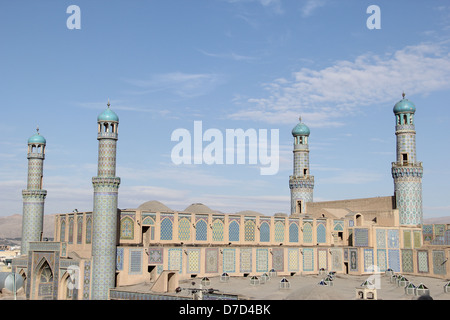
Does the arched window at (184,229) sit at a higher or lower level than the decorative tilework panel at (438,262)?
higher

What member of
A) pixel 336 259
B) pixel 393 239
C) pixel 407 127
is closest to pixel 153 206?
pixel 336 259

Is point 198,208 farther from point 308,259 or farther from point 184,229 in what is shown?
point 308,259

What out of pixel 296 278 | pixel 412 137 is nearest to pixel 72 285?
pixel 296 278

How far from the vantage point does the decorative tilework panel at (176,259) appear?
135 feet

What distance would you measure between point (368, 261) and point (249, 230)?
11.1 m

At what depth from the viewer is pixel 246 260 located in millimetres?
45562

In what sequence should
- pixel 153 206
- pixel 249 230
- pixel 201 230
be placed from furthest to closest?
pixel 153 206 < pixel 249 230 < pixel 201 230

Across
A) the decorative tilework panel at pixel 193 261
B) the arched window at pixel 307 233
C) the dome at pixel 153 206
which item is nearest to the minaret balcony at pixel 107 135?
the decorative tilework panel at pixel 193 261

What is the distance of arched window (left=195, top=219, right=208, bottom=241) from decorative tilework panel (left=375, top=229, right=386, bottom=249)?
1593 cm

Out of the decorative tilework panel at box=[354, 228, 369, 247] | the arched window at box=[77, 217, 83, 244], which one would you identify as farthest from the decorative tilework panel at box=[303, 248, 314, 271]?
the arched window at box=[77, 217, 83, 244]

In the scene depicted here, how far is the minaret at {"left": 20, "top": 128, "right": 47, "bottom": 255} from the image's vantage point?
4953 centimetres

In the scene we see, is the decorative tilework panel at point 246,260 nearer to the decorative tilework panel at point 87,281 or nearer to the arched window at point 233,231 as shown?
the arched window at point 233,231

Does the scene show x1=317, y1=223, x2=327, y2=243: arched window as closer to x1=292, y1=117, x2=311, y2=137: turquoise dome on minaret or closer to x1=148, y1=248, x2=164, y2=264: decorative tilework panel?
x1=292, y1=117, x2=311, y2=137: turquoise dome on minaret

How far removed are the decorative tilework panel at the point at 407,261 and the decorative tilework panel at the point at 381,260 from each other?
6.45ft
